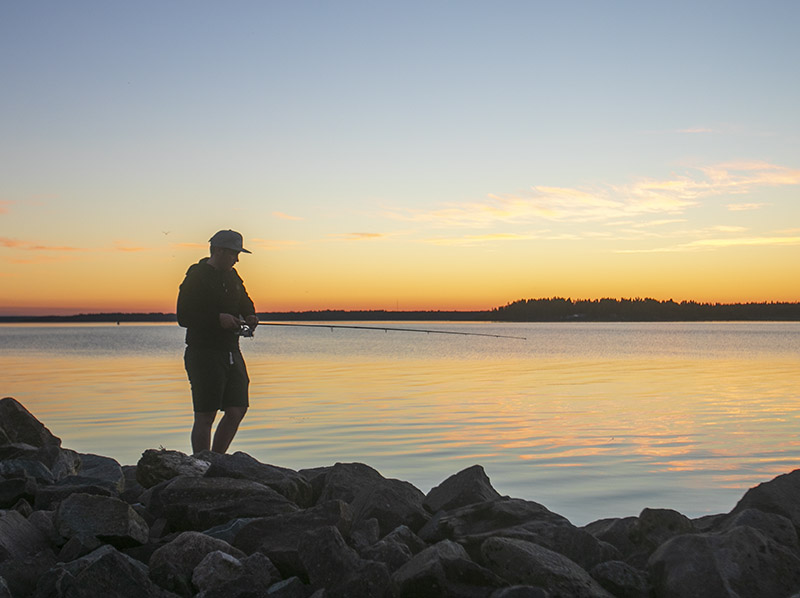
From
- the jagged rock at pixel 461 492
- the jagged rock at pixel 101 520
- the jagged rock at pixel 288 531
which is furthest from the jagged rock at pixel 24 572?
the jagged rock at pixel 461 492

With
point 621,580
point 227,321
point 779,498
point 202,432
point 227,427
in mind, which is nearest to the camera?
point 621,580

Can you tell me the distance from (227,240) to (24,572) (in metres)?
3.24

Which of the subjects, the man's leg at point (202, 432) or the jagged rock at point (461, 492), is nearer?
the jagged rock at point (461, 492)

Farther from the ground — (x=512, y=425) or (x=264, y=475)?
(x=264, y=475)

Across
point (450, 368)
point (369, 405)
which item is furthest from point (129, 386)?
point (450, 368)

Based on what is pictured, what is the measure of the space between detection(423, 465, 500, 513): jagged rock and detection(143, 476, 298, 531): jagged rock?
3.43 feet

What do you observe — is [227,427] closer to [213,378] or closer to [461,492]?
[213,378]

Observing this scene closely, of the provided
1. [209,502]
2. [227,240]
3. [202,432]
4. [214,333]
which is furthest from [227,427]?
[209,502]

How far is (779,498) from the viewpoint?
5.64 metres

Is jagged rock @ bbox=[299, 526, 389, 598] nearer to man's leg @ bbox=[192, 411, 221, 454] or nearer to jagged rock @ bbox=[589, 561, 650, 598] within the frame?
jagged rock @ bbox=[589, 561, 650, 598]

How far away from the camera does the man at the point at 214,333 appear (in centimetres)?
704

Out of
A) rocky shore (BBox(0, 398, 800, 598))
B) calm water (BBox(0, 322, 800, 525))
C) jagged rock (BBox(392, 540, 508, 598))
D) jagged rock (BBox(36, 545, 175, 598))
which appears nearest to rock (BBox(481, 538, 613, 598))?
rocky shore (BBox(0, 398, 800, 598))

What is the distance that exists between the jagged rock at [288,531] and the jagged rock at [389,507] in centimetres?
33

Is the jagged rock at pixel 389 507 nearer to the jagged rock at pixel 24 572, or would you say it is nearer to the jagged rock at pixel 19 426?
the jagged rock at pixel 24 572
